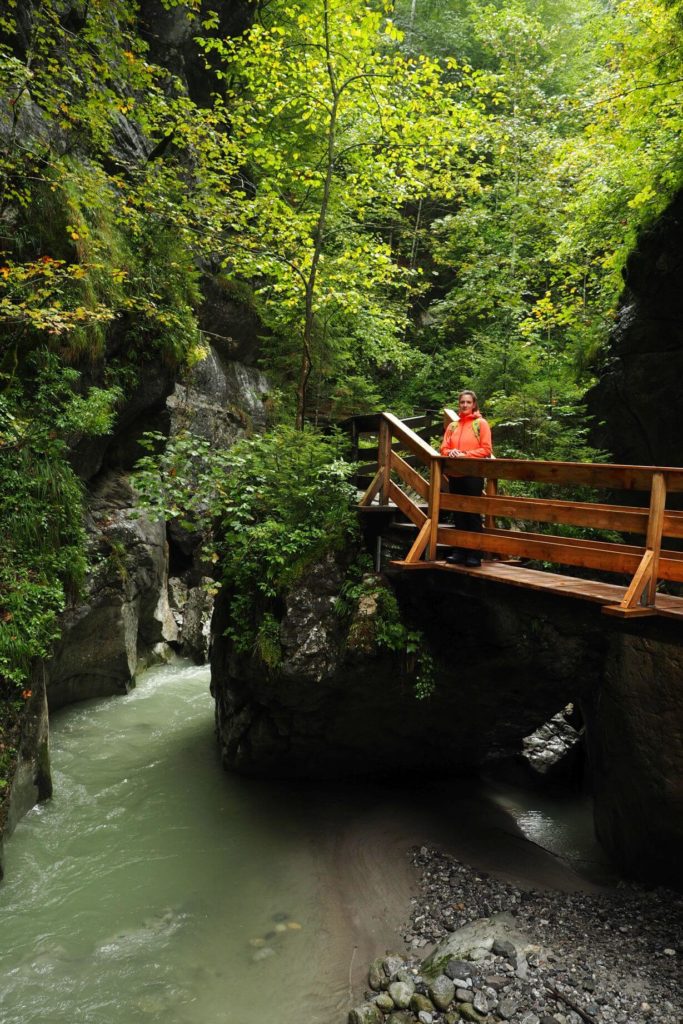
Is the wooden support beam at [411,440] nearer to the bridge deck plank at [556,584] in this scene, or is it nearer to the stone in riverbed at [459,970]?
the bridge deck plank at [556,584]

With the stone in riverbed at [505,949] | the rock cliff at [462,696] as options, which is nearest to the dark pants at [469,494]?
the rock cliff at [462,696]

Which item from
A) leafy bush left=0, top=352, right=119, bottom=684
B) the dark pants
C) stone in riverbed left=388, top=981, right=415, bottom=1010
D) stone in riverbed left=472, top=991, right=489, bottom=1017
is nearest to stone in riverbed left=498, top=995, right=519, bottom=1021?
stone in riverbed left=472, top=991, right=489, bottom=1017

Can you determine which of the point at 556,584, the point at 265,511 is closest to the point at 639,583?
the point at 556,584

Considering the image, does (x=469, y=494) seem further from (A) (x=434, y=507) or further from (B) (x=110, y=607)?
(B) (x=110, y=607)

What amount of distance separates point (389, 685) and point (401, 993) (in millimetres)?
3221

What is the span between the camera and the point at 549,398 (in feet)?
41.0

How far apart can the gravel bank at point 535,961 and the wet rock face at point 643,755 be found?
18.2 inches

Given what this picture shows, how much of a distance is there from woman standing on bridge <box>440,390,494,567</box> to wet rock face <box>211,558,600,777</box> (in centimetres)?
86

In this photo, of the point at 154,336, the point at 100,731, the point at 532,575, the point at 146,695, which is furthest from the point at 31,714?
the point at 154,336

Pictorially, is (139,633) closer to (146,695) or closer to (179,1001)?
(146,695)

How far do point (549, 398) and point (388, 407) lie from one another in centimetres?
744

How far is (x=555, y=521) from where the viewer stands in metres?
5.57

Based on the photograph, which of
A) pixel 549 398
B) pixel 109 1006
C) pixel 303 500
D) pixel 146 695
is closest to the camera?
pixel 109 1006

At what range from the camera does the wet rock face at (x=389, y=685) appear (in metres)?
7.40
